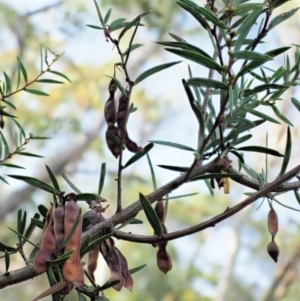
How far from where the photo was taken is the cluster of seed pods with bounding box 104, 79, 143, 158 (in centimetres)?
28

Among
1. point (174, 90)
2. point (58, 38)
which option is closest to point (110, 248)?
point (58, 38)

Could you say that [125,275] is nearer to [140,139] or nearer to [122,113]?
[122,113]

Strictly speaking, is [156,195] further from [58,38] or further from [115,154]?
[58,38]

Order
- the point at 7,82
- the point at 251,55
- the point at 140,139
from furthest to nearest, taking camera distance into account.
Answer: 1. the point at 140,139
2. the point at 7,82
3. the point at 251,55

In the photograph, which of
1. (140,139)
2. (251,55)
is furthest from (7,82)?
(140,139)

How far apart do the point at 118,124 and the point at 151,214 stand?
59 mm

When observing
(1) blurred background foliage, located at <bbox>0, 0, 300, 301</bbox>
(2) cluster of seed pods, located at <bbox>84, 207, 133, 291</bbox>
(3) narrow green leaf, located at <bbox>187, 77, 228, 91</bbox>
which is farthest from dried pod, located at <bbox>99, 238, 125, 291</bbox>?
(1) blurred background foliage, located at <bbox>0, 0, 300, 301</bbox>

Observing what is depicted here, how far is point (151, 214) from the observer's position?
0.26 meters

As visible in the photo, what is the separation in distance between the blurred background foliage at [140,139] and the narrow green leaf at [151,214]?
1240 millimetres

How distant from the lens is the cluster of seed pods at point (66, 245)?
219 millimetres

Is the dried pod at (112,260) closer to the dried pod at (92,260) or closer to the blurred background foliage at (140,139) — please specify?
the dried pod at (92,260)

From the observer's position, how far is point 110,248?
0.86 ft

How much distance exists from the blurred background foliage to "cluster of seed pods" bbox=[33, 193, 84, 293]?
1.27m

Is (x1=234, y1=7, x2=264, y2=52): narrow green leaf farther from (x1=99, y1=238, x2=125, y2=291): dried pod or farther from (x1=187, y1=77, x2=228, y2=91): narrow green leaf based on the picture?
(x1=99, y1=238, x2=125, y2=291): dried pod
